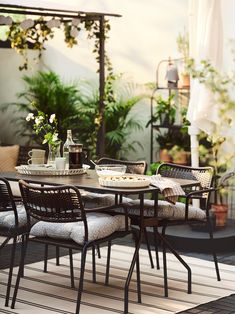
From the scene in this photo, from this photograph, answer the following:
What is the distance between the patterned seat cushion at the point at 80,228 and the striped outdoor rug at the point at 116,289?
19.8 inches

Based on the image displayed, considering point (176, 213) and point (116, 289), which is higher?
point (176, 213)

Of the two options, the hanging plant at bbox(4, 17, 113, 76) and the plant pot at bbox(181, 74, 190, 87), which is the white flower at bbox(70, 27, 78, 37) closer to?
the hanging plant at bbox(4, 17, 113, 76)

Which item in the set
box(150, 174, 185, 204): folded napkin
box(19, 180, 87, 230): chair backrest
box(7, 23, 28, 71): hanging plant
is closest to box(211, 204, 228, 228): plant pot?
box(150, 174, 185, 204): folded napkin

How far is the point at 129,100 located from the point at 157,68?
0.51m

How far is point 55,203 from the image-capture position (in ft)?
15.3

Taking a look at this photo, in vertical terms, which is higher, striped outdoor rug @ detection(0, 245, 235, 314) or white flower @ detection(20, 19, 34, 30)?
white flower @ detection(20, 19, 34, 30)

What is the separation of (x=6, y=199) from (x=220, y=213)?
8.32 feet

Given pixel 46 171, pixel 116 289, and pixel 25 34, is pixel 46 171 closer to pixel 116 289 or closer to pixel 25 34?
pixel 116 289

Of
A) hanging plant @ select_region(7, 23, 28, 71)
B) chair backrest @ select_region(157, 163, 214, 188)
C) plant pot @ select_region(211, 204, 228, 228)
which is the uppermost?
hanging plant @ select_region(7, 23, 28, 71)

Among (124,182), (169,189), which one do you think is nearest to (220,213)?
(169,189)

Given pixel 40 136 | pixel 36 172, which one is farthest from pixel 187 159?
pixel 36 172

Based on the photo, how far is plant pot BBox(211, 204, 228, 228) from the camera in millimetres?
A: 6984

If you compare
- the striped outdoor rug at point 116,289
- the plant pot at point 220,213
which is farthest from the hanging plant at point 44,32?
the striped outdoor rug at point 116,289

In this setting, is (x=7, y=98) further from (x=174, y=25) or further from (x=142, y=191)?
(x=142, y=191)
